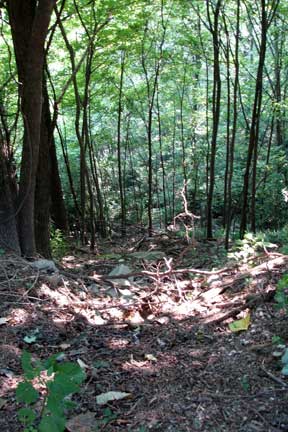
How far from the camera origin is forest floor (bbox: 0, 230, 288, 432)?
88.3 inches

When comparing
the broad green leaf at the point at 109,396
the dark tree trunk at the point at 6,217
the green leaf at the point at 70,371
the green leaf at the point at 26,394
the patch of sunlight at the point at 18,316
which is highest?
the dark tree trunk at the point at 6,217

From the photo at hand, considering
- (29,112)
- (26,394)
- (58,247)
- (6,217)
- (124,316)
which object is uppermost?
(29,112)

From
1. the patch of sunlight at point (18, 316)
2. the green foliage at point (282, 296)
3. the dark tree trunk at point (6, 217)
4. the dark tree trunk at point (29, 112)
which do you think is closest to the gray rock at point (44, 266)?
the dark tree trunk at point (6, 217)

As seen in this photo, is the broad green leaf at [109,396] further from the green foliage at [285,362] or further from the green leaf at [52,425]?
the green foliage at [285,362]

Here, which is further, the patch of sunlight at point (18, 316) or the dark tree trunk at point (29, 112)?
the dark tree trunk at point (29, 112)

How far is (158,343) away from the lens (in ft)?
10.8

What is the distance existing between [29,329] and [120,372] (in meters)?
0.94

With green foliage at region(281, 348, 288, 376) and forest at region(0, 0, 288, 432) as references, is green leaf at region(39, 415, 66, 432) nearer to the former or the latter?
forest at region(0, 0, 288, 432)

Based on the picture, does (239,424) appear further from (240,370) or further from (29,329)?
(29,329)

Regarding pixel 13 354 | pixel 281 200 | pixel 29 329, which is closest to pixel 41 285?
pixel 29 329

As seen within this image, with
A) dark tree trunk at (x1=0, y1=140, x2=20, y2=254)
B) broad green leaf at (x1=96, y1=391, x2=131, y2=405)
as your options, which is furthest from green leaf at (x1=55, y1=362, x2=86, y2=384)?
dark tree trunk at (x1=0, y1=140, x2=20, y2=254)

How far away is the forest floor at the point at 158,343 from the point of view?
2242 millimetres

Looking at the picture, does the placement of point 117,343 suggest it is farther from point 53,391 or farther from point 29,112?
point 29,112

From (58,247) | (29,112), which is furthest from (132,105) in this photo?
(29,112)
